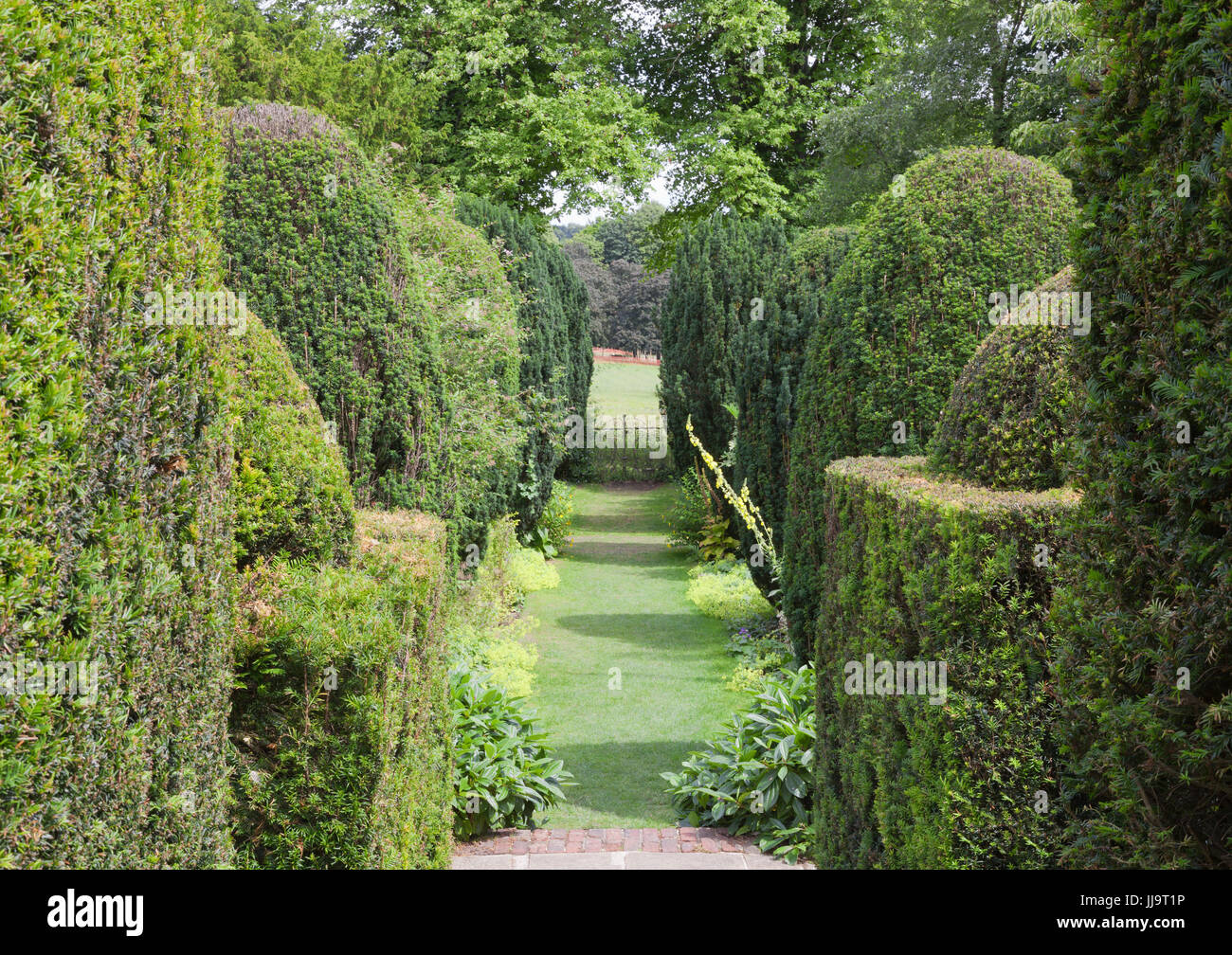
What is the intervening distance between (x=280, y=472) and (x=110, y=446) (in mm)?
1757

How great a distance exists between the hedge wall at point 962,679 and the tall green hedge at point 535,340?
10.0 meters

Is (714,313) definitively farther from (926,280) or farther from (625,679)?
(926,280)

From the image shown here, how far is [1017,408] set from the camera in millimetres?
4098

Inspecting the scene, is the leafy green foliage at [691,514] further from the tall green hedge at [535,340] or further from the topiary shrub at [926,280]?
the topiary shrub at [926,280]

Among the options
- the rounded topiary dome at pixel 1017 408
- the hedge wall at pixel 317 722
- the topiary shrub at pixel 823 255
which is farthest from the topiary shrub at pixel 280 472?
the topiary shrub at pixel 823 255

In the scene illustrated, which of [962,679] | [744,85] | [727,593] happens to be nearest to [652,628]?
[727,593]

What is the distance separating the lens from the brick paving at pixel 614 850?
557cm

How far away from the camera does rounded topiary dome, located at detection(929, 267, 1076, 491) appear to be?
4.02 meters

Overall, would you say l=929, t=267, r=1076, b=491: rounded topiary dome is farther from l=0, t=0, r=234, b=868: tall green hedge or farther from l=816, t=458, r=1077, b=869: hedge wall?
l=0, t=0, r=234, b=868: tall green hedge

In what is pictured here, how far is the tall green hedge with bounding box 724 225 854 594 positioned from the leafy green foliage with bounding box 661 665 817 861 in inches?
133

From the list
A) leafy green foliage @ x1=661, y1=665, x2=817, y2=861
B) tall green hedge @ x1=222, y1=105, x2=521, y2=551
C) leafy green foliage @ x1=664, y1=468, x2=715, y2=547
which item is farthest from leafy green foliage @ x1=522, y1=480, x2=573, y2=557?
leafy green foliage @ x1=661, y1=665, x2=817, y2=861

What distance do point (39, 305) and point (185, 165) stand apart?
108 centimetres

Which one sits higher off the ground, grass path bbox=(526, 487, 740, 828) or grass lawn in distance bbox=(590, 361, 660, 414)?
grass lawn in distance bbox=(590, 361, 660, 414)
